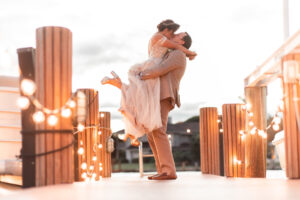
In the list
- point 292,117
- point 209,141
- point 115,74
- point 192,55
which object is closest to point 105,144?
point 209,141

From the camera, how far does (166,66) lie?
3.09m

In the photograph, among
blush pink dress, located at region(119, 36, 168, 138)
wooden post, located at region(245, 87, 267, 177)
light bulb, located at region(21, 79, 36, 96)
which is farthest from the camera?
wooden post, located at region(245, 87, 267, 177)

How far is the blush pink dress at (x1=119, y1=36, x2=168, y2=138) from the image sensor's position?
301 cm

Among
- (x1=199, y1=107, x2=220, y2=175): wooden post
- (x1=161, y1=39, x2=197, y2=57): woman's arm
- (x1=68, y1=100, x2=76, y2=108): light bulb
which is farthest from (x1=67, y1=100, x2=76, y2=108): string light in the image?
(x1=199, y1=107, x2=220, y2=175): wooden post

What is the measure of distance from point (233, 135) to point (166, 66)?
295cm

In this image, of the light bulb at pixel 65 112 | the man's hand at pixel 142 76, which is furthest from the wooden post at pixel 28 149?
the man's hand at pixel 142 76

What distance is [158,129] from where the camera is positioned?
120 inches

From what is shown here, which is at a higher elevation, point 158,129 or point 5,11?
point 5,11

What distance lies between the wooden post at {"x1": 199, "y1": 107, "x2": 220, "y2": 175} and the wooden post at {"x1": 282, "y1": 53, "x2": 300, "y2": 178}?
236cm

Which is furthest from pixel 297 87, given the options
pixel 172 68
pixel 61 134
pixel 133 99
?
pixel 61 134

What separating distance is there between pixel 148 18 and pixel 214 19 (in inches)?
60.1

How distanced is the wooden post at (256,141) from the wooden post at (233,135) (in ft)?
1.43

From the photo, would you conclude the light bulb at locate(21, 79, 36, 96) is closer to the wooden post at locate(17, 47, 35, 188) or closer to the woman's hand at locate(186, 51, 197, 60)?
the wooden post at locate(17, 47, 35, 188)

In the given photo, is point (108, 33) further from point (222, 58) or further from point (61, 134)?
point (61, 134)
